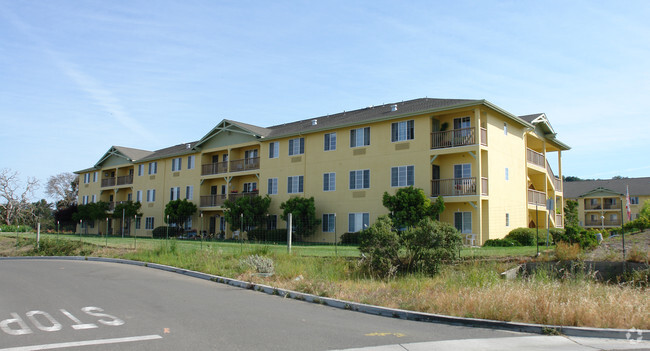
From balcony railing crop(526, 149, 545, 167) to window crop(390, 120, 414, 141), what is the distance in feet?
32.6

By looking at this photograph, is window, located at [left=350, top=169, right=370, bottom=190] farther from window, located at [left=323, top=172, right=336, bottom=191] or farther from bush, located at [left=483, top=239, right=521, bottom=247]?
bush, located at [left=483, top=239, right=521, bottom=247]

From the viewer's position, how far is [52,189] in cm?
8019

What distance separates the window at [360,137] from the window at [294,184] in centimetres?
518

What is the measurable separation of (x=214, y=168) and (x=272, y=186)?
804 centimetres

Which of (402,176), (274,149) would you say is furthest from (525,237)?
(274,149)

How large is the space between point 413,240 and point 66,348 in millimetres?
9942

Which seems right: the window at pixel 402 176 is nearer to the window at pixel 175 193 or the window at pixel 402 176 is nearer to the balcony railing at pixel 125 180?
the window at pixel 175 193

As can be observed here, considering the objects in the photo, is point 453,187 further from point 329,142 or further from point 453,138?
point 329,142

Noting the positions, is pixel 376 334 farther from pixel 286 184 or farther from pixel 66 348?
pixel 286 184

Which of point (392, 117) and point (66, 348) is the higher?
point (392, 117)

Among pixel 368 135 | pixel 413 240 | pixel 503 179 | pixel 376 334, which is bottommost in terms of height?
pixel 376 334

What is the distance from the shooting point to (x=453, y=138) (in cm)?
2855

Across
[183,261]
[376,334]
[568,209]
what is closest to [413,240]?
[376,334]

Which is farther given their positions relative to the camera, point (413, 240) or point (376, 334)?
point (413, 240)
